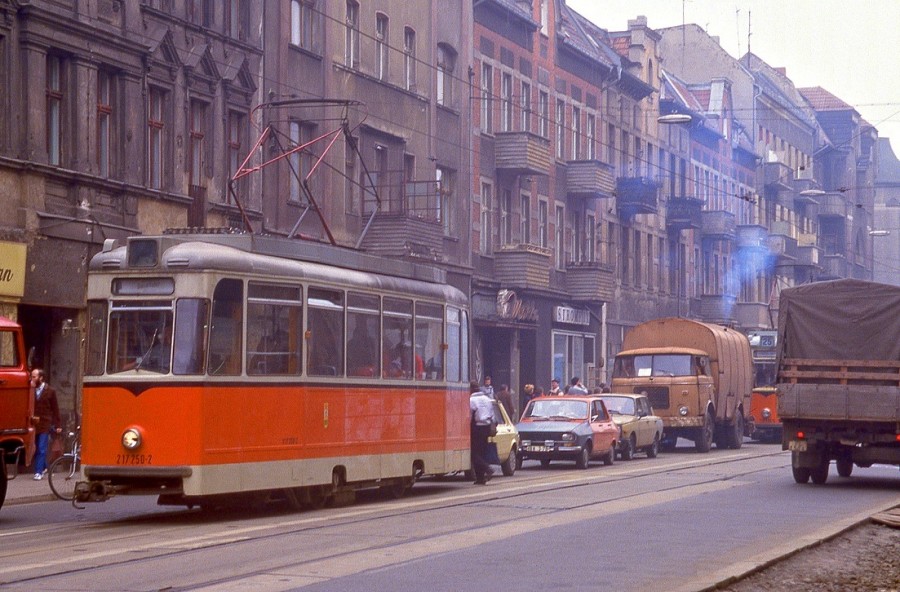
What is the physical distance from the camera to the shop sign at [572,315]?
52.8 meters

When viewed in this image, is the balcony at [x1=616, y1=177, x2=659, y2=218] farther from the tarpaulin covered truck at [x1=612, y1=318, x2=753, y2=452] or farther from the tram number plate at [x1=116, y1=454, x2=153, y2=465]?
the tram number plate at [x1=116, y1=454, x2=153, y2=465]

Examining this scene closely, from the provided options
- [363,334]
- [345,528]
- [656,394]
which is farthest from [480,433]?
[656,394]

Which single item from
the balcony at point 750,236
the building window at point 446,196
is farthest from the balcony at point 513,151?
the balcony at point 750,236

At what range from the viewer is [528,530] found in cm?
1638

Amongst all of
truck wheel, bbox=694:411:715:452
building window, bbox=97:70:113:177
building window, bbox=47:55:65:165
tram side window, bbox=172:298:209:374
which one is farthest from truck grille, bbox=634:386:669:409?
tram side window, bbox=172:298:209:374

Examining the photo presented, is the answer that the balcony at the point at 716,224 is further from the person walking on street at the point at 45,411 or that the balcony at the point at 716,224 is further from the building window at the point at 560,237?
the person walking on street at the point at 45,411

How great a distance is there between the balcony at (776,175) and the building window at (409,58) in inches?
1757

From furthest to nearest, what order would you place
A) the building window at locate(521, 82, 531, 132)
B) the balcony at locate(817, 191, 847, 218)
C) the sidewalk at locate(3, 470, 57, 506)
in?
the balcony at locate(817, 191, 847, 218) < the building window at locate(521, 82, 531, 132) < the sidewalk at locate(3, 470, 57, 506)

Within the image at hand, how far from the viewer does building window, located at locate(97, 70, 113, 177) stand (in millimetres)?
29156

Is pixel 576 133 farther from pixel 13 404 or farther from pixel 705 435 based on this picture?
pixel 13 404

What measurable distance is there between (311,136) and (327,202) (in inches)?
60.9

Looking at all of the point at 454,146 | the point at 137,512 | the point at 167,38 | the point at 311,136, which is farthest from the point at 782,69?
the point at 137,512

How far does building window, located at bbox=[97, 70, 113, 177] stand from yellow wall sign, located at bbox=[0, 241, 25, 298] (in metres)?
3.02

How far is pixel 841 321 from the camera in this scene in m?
25.4
